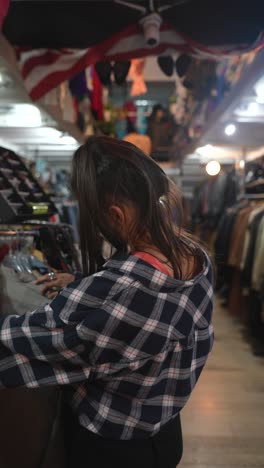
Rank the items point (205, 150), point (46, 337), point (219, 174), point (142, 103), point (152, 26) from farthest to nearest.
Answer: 1. point (142, 103)
2. point (219, 174)
3. point (205, 150)
4. point (152, 26)
5. point (46, 337)

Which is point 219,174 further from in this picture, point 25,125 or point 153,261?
point 153,261

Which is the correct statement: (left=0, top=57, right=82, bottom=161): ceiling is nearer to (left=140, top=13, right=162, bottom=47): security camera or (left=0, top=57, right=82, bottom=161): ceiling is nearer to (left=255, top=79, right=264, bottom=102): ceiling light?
(left=140, top=13, right=162, bottom=47): security camera

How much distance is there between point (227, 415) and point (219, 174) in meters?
3.98

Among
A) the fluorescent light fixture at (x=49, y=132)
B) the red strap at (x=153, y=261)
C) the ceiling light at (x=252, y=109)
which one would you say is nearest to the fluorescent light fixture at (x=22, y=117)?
the fluorescent light fixture at (x=49, y=132)

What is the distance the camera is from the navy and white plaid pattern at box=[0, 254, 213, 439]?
2.53 feet

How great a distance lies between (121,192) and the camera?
847 millimetres

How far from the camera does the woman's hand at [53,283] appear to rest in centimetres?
111

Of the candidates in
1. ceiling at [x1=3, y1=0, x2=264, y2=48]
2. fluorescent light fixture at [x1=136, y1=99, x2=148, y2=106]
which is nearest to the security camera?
ceiling at [x1=3, y1=0, x2=264, y2=48]

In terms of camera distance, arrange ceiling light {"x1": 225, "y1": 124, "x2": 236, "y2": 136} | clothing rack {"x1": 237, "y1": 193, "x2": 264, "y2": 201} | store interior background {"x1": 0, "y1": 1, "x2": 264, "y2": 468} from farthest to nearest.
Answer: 1. clothing rack {"x1": 237, "y1": 193, "x2": 264, "y2": 201}
2. ceiling light {"x1": 225, "y1": 124, "x2": 236, "y2": 136}
3. store interior background {"x1": 0, "y1": 1, "x2": 264, "y2": 468}

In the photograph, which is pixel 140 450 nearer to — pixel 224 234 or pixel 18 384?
pixel 18 384

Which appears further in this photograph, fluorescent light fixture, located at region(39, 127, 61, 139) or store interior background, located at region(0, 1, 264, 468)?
fluorescent light fixture, located at region(39, 127, 61, 139)

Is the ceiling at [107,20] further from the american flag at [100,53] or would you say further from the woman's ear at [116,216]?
the woman's ear at [116,216]

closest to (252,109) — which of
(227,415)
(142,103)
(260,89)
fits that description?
(260,89)

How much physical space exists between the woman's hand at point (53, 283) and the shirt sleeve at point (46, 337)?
32 cm
